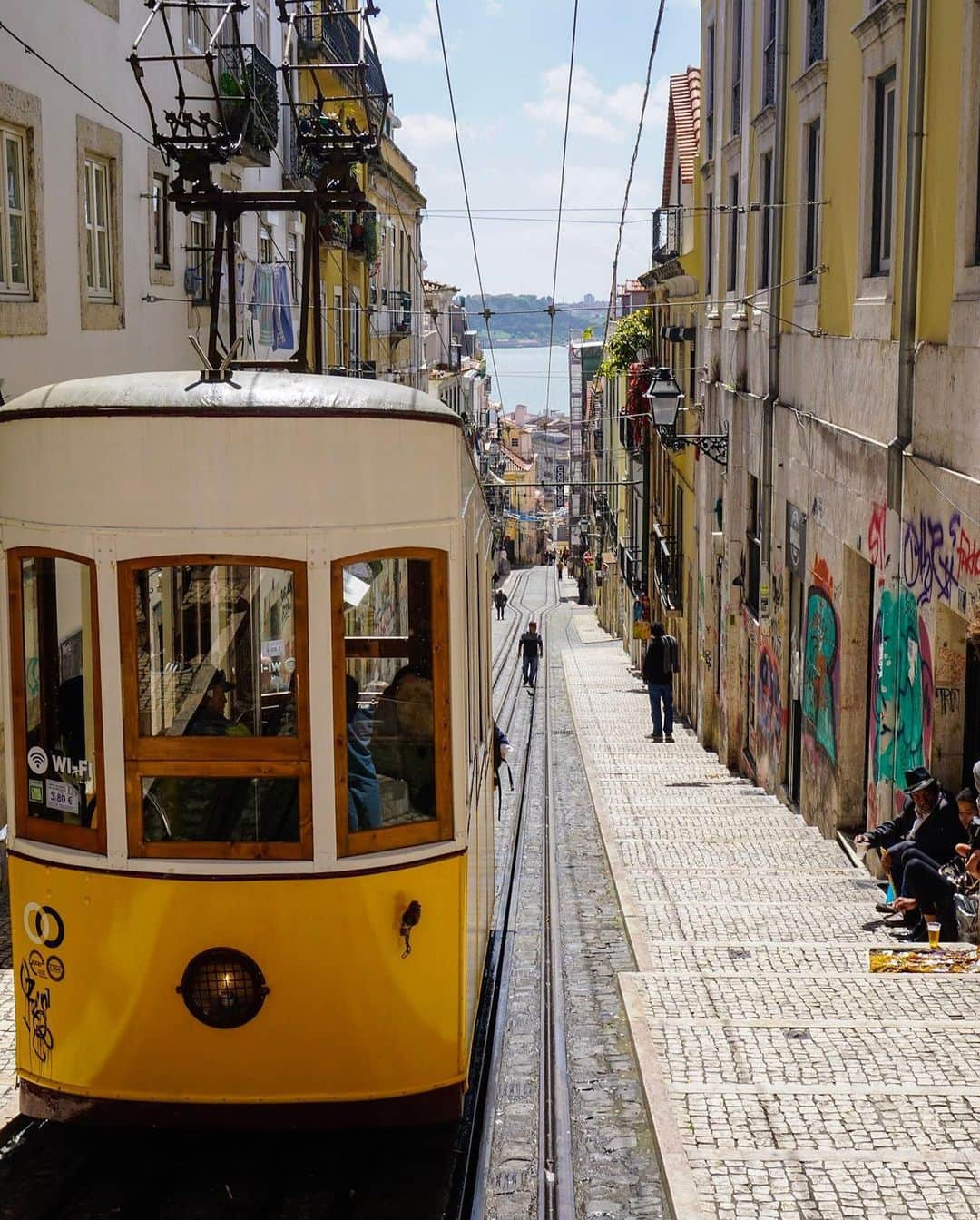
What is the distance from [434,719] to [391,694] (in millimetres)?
164

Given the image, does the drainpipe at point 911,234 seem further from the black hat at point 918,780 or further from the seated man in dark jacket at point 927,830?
the seated man in dark jacket at point 927,830

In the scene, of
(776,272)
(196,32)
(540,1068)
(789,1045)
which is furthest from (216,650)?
(196,32)

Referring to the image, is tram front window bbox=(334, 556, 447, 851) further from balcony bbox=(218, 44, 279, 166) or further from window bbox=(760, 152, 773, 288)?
balcony bbox=(218, 44, 279, 166)

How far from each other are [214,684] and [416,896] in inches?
37.1

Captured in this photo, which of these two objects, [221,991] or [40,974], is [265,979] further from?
[40,974]

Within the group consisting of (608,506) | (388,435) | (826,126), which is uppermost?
(826,126)

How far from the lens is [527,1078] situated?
6539 mm

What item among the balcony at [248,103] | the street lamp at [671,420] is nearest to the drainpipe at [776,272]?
the street lamp at [671,420]

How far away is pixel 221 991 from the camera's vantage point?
5023mm

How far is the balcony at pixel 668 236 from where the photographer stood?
26.0 meters

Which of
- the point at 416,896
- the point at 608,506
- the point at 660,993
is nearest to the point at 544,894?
the point at 660,993

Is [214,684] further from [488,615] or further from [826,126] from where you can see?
[826,126]

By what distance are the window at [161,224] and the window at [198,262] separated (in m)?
0.63

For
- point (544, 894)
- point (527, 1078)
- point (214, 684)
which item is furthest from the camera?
point (544, 894)
